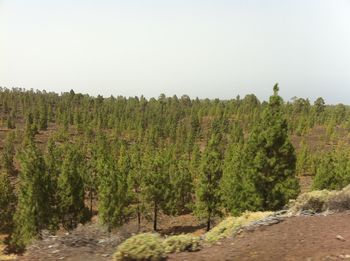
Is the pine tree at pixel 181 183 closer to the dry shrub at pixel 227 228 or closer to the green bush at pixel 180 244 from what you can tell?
the dry shrub at pixel 227 228

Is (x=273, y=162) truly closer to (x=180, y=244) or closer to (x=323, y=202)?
(x=323, y=202)

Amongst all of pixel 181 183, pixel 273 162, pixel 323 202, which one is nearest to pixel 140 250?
pixel 323 202

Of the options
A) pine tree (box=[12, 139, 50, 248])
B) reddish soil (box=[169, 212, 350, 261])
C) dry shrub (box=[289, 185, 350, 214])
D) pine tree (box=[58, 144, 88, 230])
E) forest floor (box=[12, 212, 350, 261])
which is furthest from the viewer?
pine tree (box=[58, 144, 88, 230])

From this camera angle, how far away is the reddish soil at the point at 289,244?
9.30 m

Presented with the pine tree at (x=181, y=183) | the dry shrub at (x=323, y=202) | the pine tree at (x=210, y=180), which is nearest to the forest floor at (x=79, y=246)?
the dry shrub at (x=323, y=202)

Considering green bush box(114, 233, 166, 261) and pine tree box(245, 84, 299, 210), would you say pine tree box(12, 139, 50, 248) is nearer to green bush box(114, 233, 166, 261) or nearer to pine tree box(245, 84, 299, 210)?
pine tree box(245, 84, 299, 210)

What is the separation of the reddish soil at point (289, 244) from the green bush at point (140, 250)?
535 millimetres

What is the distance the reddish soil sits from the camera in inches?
366

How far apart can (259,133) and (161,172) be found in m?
18.2

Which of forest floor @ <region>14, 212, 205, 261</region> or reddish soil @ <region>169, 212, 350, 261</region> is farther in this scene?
forest floor @ <region>14, 212, 205, 261</region>

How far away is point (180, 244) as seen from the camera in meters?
10.2

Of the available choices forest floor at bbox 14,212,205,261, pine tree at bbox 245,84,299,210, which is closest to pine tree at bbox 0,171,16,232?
pine tree at bbox 245,84,299,210

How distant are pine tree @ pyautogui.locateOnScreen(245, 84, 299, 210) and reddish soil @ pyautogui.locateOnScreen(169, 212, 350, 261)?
9.97m

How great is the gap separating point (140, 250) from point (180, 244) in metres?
1.51
